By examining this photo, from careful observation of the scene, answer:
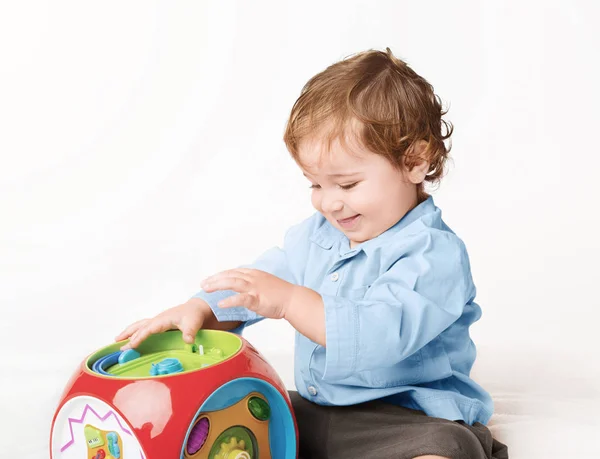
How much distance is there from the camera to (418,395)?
56.4 inches

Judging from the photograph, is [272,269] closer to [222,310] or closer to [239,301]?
[222,310]

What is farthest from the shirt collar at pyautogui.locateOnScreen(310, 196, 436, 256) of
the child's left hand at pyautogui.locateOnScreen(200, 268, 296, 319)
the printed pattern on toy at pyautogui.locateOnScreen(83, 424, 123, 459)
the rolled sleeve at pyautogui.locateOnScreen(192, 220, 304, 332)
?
the printed pattern on toy at pyautogui.locateOnScreen(83, 424, 123, 459)

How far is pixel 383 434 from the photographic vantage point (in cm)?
140

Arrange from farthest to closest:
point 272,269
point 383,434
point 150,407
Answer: point 272,269, point 383,434, point 150,407

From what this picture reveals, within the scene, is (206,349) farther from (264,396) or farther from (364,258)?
(364,258)

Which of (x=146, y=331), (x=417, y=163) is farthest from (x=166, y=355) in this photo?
(x=417, y=163)

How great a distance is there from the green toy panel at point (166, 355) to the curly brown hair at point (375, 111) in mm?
327

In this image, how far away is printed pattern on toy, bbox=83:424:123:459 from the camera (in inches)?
47.9

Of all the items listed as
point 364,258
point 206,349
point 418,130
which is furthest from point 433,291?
point 206,349

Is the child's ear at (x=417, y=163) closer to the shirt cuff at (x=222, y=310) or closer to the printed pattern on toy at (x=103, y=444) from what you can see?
the shirt cuff at (x=222, y=310)

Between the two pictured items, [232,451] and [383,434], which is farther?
[383,434]

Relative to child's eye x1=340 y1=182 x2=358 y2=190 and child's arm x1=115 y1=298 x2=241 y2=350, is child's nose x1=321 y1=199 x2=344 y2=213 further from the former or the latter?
child's arm x1=115 y1=298 x2=241 y2=350

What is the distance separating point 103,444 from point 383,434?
0.44m

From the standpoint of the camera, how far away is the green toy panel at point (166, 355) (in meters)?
1.31
